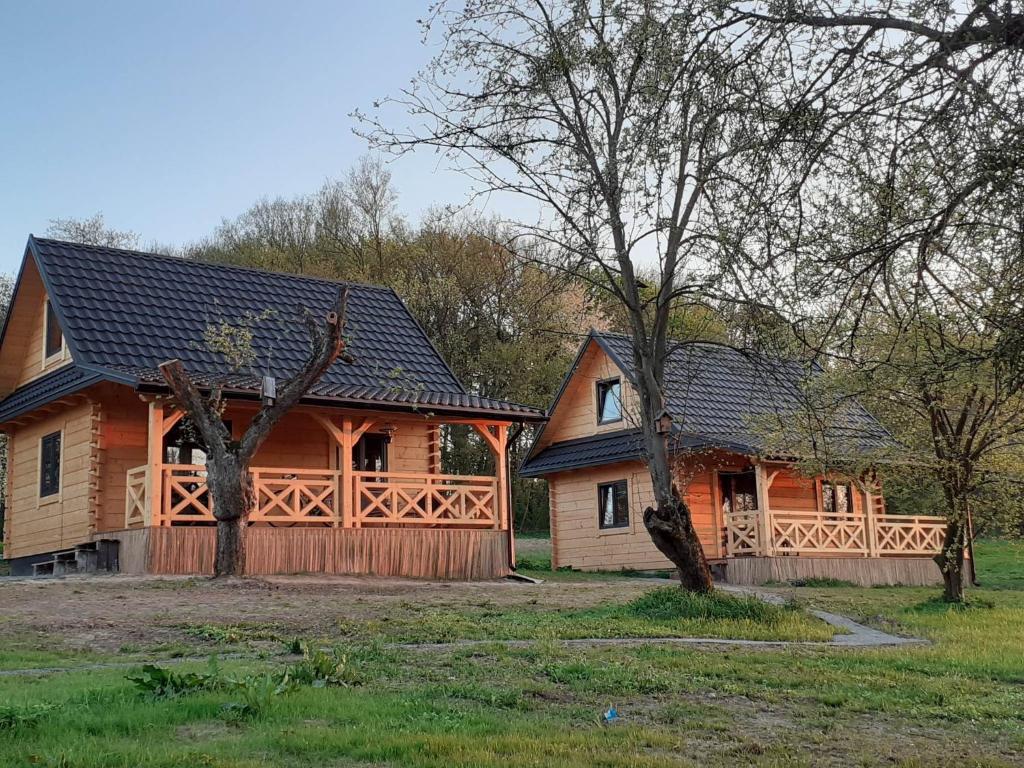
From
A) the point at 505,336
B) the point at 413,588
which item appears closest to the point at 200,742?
the point at 413,588

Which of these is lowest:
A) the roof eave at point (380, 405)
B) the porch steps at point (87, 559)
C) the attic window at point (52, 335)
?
the porch steps at point (87, 559)

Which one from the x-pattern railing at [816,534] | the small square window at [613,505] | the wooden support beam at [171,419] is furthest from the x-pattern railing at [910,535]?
the wooden support beam at [171,419]

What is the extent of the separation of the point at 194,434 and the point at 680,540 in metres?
10.1

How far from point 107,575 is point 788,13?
47.1ft

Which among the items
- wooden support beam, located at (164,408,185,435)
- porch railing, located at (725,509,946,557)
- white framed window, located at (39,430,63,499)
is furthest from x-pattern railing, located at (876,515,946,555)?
white framed window, located at (39,430,63,499)

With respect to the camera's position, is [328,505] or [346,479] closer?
[346,479]

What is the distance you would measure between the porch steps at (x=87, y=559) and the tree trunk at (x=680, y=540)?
31.9 ft

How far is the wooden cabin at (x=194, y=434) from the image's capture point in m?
19.4

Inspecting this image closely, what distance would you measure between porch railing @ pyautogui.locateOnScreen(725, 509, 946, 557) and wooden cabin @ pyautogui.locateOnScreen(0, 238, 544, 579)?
6109mm

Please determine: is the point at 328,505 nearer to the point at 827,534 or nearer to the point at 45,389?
the point at 45,389

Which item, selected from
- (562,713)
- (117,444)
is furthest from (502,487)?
(562,713)

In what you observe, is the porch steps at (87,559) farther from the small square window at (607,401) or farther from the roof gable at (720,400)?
the small square window at (607,401)

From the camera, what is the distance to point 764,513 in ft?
84.0

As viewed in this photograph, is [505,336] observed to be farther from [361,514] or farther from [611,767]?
[611,767]
